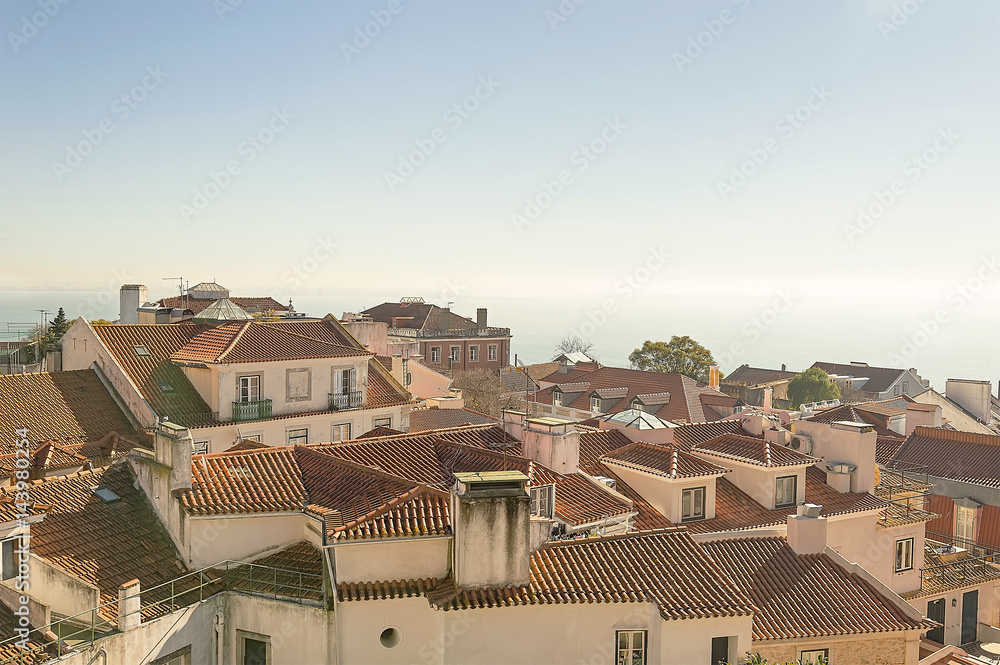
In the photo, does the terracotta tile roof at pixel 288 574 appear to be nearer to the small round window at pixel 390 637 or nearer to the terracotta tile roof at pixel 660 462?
the small round window at pixel 390 637

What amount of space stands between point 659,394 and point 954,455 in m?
22.8

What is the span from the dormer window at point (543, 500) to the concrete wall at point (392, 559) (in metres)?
3.63

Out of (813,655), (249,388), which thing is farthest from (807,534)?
(249,388)

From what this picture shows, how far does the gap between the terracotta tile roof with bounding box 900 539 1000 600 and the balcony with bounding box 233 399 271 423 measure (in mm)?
22444

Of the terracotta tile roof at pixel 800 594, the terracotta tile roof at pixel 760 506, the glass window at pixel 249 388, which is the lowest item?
the terracotta tile roof at pixel 800 594

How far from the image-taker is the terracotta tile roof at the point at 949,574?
25.5 m

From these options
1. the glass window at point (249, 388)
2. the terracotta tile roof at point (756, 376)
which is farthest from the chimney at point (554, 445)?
the terracotta tile roof at point (756, 376)

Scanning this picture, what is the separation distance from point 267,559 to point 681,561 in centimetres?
875

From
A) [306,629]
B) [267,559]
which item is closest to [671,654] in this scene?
[306,629]

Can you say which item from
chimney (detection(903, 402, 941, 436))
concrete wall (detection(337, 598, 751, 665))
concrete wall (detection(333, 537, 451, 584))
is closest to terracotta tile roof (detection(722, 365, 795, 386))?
chimney (detection(903, 402, 941, 436))

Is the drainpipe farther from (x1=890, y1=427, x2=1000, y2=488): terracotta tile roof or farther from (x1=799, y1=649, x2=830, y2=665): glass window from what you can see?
(x1=890, y1=427, x2=1000, y2=488): terracotta tile roof

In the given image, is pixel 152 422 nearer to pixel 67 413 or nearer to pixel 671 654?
pixel 67 413

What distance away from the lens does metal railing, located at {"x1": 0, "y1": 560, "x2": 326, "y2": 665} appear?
43.5ft

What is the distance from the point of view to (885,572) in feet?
82.0
